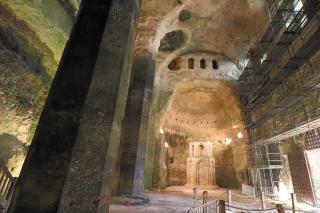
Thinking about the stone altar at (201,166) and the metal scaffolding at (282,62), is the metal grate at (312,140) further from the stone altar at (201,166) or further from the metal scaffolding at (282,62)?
the stone altar at (201,166)

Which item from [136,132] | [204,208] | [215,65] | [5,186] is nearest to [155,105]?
[215,65]

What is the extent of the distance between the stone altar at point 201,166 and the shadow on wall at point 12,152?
13801mm

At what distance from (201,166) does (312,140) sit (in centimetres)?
1017

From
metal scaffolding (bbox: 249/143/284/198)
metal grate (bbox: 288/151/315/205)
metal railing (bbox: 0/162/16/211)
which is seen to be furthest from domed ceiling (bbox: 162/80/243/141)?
metal railing (bbox: 0/162/16/211)

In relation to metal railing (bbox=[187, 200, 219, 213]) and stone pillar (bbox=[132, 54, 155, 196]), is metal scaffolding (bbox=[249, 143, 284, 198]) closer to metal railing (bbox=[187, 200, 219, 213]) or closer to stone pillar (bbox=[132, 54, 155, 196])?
Result: metal railing (bbox=[187, 200, 219, 213])

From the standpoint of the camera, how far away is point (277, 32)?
10.8 metres

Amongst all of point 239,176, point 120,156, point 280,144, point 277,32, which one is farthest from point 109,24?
point 239,176

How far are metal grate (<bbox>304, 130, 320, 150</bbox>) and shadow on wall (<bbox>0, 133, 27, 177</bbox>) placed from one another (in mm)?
13642

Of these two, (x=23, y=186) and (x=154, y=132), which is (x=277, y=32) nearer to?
(x=154, y=132)

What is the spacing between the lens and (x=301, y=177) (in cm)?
983

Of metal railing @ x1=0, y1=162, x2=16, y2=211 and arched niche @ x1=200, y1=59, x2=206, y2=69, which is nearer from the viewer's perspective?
metal railing @ x1=0, y1=162, x2=16, y2=211

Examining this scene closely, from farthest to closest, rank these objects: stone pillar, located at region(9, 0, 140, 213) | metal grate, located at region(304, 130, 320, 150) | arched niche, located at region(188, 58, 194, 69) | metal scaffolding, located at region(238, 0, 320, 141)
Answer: arched niche, located at region(188, 58, 194, 69) < metal grate, located at region(304, 130, 320, 150) < metal scaffolding, located at region(238, 0, 320, 141) < stone pillar, located at region(9, 0, 140, 213)

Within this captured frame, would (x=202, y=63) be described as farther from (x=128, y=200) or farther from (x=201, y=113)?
(x=128, y=200)

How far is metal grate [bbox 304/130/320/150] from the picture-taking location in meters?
8.80
